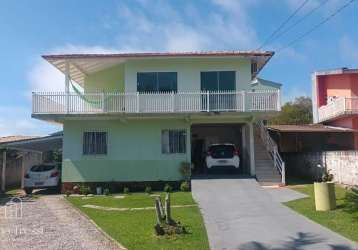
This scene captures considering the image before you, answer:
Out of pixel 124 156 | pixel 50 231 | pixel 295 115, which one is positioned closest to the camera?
pixel 50 231

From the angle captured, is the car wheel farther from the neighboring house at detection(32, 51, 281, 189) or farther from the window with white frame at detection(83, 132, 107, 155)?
the window with white frame at detection(83, 132, 107, 155)

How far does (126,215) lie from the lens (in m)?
14.8

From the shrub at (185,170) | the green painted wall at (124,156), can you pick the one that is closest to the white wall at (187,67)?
the green painted wall at (124,156)

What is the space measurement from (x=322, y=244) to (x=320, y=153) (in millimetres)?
14707

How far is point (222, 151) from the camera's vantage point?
2375 cm

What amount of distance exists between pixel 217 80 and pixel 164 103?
3.16m

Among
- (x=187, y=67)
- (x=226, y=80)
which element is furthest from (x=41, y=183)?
(x=226, y=80)

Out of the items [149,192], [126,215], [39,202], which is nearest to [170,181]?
[149,192]

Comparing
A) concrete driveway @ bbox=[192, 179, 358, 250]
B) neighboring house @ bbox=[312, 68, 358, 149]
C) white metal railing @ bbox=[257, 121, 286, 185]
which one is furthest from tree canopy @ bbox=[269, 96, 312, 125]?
concrete driveway @ bbox=[192, 179, 358, 250]

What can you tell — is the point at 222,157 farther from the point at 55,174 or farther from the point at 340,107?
the point at 340,107

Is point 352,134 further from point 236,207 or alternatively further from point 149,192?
point 236,207

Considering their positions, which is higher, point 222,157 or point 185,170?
point 222,157

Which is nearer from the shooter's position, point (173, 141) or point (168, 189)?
point (168, 189)

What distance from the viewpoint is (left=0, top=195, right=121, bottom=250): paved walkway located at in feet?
34.5
